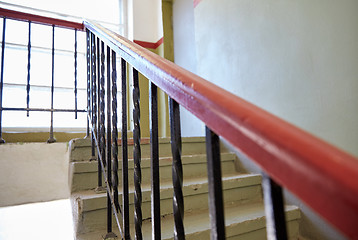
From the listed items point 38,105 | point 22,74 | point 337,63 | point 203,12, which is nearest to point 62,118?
point 38,105

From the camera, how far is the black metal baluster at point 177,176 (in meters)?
0.60

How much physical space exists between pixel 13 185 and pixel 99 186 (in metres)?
1.17

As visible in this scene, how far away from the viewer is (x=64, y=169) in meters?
2.21

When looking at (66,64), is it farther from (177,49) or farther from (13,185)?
(13,185)

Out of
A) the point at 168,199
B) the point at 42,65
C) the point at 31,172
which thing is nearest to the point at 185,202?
the point at 168,199

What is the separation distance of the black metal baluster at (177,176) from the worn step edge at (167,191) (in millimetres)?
762

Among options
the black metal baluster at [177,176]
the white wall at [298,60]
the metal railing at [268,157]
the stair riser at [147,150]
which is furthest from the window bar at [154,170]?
the white wall at [298,60]

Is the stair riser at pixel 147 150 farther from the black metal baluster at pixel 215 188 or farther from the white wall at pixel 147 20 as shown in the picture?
the white wall at pixel 147 20

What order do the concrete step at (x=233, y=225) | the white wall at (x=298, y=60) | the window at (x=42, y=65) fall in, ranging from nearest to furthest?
the concrete step at (x=233, y=225) → the white wall at (x=298, y=60) → the window at (x=42, y=65)

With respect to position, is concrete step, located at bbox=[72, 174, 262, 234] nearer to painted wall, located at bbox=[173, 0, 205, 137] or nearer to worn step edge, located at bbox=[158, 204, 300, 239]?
worn step edge, located at bbox=[158, 204, 300, 239]

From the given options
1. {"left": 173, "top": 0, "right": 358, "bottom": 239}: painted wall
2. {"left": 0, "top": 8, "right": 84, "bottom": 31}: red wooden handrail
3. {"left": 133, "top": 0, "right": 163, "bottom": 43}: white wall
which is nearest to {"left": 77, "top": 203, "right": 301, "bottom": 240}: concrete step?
{"left": 173, "top": 0, "right": 358, "bottom": 239}: painted wall

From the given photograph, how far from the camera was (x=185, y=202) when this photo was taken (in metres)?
1.48

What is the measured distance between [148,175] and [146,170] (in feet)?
0.12

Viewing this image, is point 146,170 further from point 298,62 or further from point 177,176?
point 298,62
